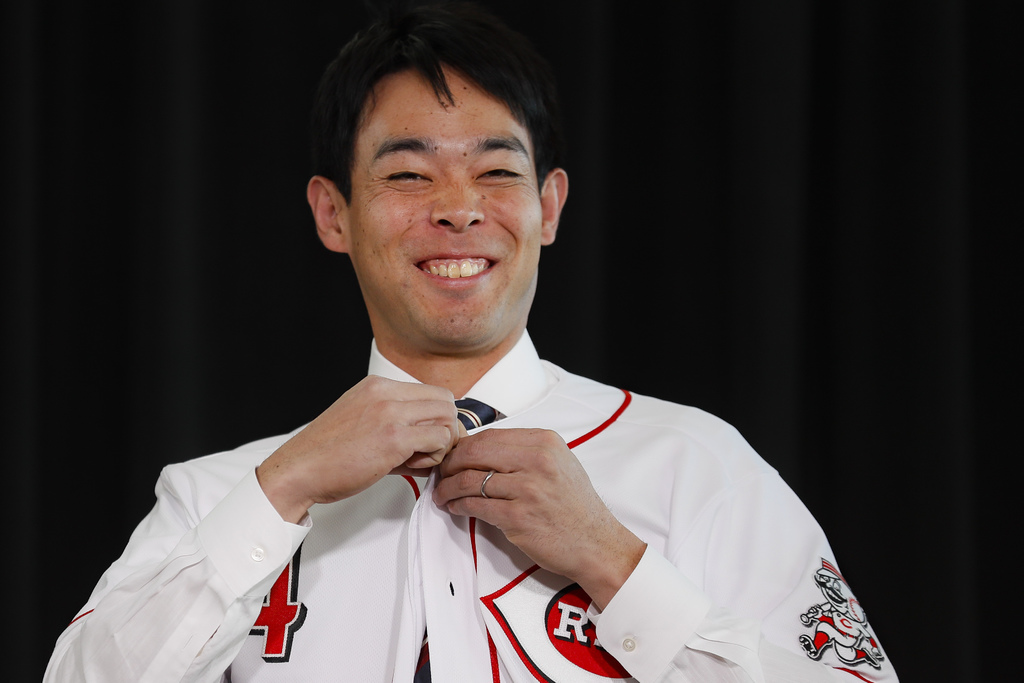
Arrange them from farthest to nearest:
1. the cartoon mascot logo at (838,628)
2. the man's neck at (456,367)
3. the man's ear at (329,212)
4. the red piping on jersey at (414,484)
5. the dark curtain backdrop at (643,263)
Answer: the dark curtain backdrop at (643,263), the man's ear at (329,212), the man's neck at (456,367), the red piping on jersey at (414,484), the cartoon mascot logo at (838,628)

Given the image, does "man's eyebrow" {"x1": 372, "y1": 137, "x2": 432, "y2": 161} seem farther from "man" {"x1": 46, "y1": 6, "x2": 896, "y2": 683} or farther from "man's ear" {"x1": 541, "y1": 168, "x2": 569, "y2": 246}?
"man's ear" {"x1": 541, "y1": 168, "x2": 569, "y2": 246}

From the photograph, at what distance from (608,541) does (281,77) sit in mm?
1316

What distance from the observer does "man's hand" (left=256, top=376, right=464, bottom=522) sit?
119 centimetres

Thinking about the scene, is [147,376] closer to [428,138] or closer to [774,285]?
[428,138]

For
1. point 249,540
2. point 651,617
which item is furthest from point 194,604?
point 651,617

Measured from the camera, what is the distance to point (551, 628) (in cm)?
125

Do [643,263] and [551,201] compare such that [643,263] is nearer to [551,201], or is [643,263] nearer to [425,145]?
[551,201]

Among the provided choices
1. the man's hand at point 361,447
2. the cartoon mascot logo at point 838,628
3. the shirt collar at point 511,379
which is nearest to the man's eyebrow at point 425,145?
the shirt collar at point 511,379

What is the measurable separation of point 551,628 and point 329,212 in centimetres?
76

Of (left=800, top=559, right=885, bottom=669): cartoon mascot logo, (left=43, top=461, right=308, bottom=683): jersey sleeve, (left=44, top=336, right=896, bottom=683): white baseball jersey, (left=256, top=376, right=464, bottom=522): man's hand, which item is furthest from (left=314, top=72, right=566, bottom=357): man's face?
(left=800, top=559, right=885, bottom=669): cartoon mascot logo

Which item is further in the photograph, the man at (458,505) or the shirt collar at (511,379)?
the shirt collar at (511,379)

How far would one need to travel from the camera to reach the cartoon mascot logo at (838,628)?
4.08ft

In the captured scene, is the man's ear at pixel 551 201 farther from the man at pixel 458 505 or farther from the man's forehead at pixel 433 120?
the man's forehead at pixel 433 120

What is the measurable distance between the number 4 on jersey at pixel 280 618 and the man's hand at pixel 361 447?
0.16 meters
